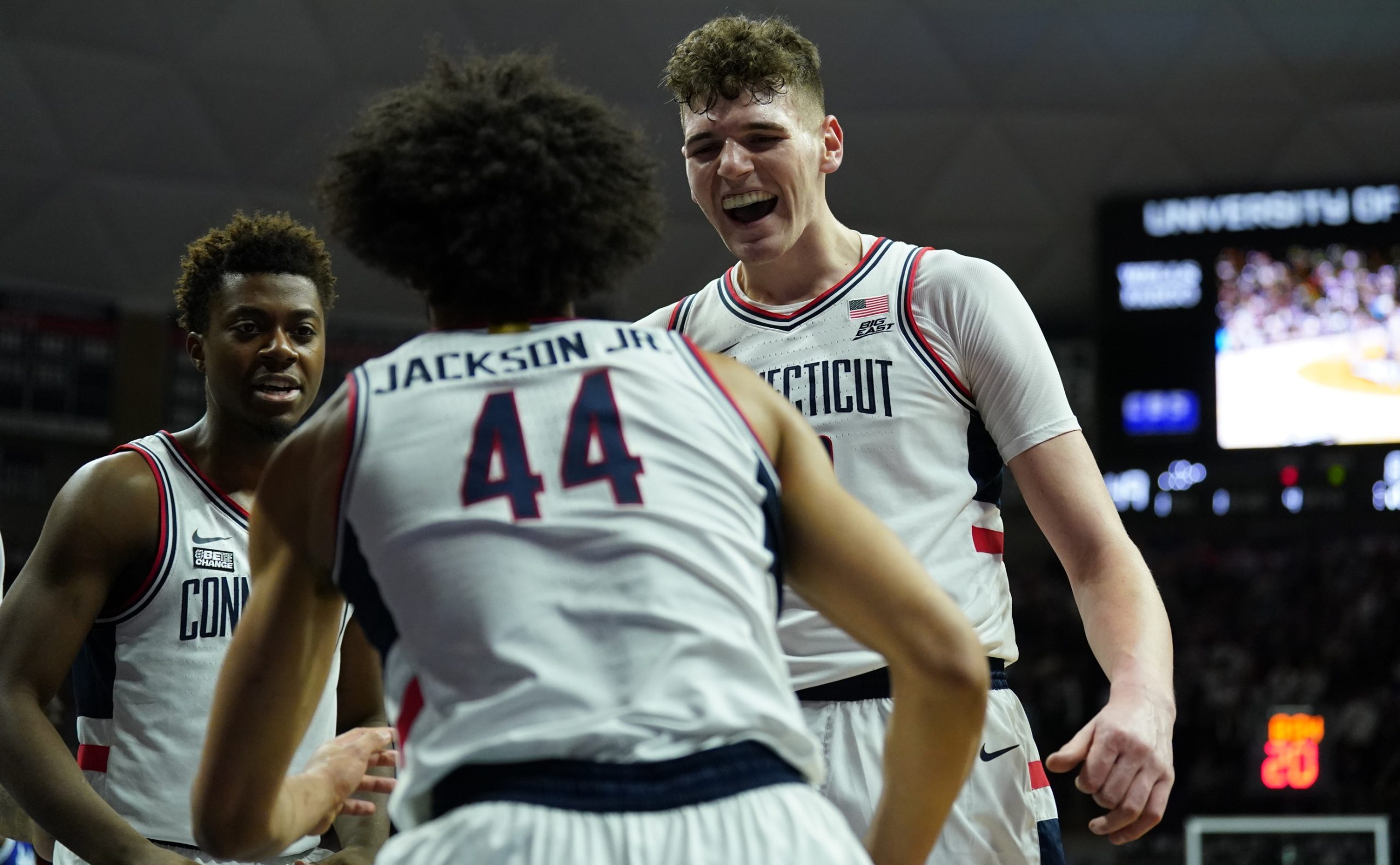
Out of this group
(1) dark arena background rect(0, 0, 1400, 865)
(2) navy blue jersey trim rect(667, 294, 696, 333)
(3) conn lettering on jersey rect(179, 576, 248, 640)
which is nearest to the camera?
(3) conn lettering on jersey rect(179, 576, 248, 640)

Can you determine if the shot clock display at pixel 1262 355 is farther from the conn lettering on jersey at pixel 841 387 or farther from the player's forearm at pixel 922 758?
the player's forearm at pixel 922 758

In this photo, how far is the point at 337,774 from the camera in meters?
1.93

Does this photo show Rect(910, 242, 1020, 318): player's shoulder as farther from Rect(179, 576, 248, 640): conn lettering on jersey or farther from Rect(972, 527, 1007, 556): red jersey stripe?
Rect(179, 576, 248, 640): conn lettering on jersey

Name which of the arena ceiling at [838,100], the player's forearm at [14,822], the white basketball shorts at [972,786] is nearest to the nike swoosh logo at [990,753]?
the white basketball shorts at [972,786]

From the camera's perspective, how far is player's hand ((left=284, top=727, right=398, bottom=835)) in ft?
6.06

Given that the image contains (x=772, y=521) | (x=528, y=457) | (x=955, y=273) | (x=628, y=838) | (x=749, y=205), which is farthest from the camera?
(x=749, y=205)

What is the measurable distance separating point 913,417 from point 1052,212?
890 centimetres

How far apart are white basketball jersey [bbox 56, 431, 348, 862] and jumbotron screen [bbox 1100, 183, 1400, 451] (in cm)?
724

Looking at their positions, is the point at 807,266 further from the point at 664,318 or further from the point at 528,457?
the point at 528,457

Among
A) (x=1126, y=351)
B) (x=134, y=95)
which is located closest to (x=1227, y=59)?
(x=1126, y=351)

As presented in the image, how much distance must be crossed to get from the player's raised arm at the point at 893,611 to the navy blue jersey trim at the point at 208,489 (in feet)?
6.02

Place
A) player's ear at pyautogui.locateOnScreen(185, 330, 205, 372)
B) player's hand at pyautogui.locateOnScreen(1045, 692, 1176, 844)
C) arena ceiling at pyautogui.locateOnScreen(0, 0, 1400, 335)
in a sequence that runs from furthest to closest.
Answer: arena ceiling at pyautogui.locateOnScreen(0, 0, 1400, 335)
player's ear at pyautogui.locateOnScreen(185, 330, 205, 372)
player's hand at pyautogui.locateOnScreen(1045, 692, 1176, 844)

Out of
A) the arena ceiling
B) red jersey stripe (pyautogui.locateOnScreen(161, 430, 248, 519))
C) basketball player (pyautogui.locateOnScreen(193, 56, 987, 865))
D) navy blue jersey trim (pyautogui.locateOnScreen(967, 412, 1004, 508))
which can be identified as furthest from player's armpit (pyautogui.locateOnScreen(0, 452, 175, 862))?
the arena ceiling

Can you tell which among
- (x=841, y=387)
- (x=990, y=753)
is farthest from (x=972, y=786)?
(x=841, y=387)
